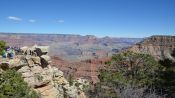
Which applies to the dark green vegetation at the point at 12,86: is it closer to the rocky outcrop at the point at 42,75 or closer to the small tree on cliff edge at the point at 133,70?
the rocky outcrop at the point at 42,75

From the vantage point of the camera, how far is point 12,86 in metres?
24.9

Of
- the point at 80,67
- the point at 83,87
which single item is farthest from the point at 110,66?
the point at 80,67

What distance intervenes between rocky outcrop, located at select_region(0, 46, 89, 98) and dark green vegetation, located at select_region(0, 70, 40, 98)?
146 inches

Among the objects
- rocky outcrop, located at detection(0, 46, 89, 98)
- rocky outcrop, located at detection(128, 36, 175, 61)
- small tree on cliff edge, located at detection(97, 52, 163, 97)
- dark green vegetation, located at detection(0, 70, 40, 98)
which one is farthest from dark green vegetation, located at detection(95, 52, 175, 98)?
rocky outcrop, located at detection(128, 36, 175, 61)

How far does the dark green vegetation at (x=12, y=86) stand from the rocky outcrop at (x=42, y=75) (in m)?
3.70

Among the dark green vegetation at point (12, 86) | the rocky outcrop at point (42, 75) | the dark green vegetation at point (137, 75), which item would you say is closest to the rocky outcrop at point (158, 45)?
the dark green vegetation at point (137, 75)

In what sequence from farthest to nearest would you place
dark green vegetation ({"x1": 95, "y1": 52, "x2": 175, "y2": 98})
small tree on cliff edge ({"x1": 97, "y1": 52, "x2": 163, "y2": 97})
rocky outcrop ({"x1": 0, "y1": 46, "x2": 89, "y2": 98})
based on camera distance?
small tree on cliff edge ({"x1": 97, "y1": 52, "x2": 163, "y2": 97}) → dark green vegetation ({"x1": 95, "y1": 52, "x2": 175, "y2": 98}) → rocky outcrop ({"x1": 0, "y1": 46, "x2": 89, "y2": 98})

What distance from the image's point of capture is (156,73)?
41.0 metres

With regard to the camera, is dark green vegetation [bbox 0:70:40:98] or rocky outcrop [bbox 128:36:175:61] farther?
rocky outcrop [bbox 128:36:175:61]

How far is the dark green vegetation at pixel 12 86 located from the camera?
24281mm

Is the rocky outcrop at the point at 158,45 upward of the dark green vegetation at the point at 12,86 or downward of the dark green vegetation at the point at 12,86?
downward

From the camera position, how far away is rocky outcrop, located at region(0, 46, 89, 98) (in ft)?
99.6

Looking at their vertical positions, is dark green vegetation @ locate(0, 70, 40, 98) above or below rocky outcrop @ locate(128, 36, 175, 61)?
above

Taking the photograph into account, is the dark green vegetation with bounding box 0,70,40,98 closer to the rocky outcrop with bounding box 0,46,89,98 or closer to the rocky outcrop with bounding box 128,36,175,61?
the rocky outcrop with bounding box 0,46,89,98
